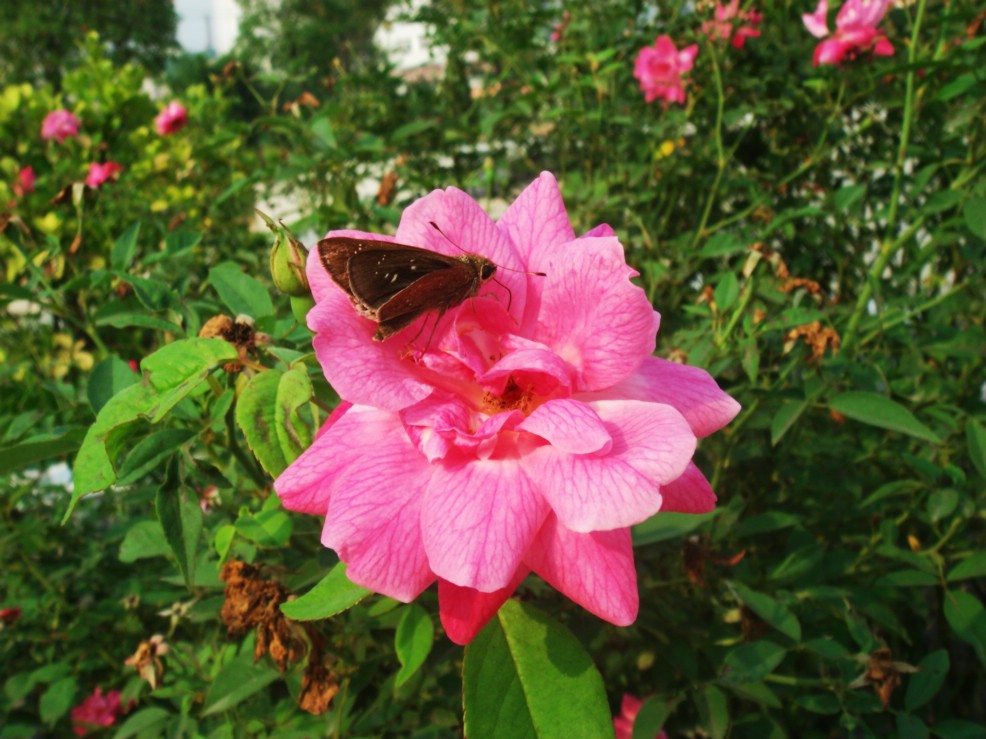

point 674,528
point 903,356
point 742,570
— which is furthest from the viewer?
point 903,356

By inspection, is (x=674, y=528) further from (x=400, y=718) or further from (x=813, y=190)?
(x=813, y=190)

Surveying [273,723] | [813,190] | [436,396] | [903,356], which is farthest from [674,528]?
[813,190]

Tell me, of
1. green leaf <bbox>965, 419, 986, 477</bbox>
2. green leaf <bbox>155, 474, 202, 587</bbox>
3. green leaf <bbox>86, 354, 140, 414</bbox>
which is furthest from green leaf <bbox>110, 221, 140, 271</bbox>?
green leaf <bbox>965, 419, 986, 477</bbox>

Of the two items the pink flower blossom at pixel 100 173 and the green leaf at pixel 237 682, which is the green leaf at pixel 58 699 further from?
the pink flower blossom at pixel 100 173

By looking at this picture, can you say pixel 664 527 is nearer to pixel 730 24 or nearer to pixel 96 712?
pixel 96 712

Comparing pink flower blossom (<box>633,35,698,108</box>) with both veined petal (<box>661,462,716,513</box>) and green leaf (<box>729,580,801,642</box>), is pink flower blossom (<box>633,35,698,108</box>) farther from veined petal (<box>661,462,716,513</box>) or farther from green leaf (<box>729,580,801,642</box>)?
veined petal (<box>661,462,716,513</box>)

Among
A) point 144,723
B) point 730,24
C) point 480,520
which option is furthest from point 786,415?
point 730,24
